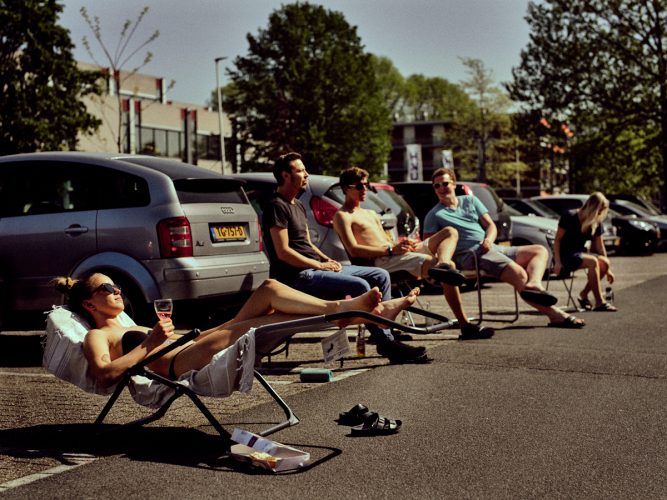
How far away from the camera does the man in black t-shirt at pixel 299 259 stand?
→ 8164 mm

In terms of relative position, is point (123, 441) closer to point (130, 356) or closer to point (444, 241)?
point (130, 356)

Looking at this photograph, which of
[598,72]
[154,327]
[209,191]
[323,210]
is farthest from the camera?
[598,72]

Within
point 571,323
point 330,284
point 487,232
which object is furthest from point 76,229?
point 571,323

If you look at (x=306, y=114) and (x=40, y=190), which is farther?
(x=306, y=114)

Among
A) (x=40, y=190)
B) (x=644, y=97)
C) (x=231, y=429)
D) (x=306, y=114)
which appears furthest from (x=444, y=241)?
(x=306, y=114)

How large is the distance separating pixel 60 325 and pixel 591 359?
471cm

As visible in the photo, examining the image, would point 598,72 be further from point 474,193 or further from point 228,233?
point 228,233

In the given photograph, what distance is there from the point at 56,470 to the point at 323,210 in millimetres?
7339

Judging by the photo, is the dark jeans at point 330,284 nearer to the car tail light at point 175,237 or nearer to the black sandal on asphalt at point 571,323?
the car tail light at point 175,237

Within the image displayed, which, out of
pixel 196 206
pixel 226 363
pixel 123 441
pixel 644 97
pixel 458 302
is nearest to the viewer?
pixel 226 363

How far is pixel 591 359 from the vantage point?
8586 millimetres

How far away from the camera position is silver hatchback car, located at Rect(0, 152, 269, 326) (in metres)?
8.82

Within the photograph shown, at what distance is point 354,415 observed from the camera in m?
5.89

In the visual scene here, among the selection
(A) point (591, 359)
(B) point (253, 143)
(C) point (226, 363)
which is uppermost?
(B) point (253, 143)
